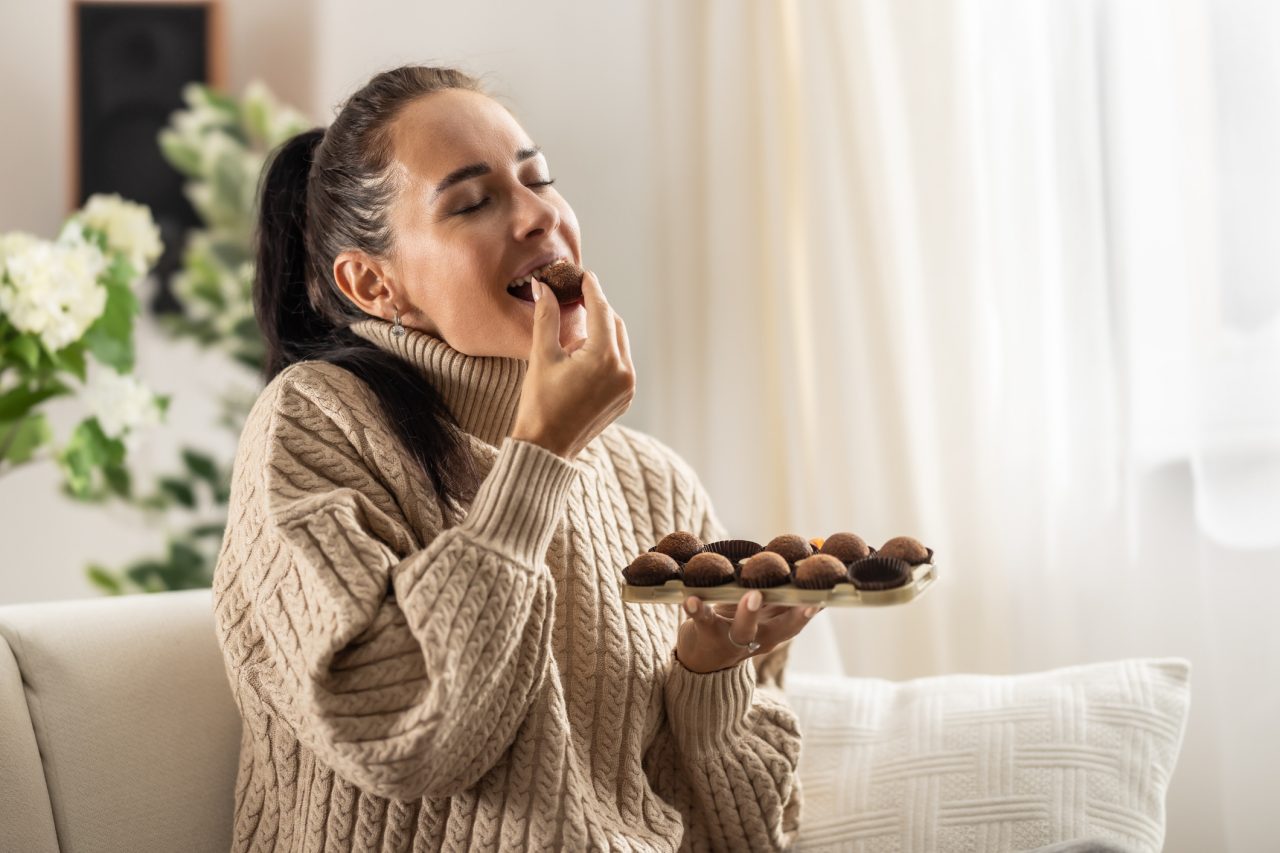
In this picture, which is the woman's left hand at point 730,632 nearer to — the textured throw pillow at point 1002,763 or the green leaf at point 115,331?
the textured throw pillow at point 1002,763

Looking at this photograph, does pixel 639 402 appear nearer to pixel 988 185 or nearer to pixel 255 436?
pixel 988 185

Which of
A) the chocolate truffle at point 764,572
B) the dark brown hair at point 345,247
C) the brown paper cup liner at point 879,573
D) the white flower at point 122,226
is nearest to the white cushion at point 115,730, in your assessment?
the dark brown hair at point 345,247

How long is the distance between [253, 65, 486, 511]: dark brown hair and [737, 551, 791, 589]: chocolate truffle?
35cm

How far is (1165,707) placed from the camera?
4.61ft

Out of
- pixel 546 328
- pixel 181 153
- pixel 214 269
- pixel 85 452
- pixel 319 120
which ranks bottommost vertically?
pixel 85 452

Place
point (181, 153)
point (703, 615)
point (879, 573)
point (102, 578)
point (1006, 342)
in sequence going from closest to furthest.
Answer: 1. point (879, 573)
2. point (703, 615)
3. point (1006, 342)
4. point (102, 578)
5. point (181, 153)

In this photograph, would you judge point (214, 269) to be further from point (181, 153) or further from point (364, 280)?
point (364, 280)

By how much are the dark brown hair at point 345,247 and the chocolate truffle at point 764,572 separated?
35 cm

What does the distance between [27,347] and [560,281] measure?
796 mm

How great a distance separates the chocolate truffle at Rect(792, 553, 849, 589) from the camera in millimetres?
1061

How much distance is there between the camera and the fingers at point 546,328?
1.18 metres

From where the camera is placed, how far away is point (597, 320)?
46.5 inches

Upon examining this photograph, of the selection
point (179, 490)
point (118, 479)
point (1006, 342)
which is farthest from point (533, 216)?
point (179, 490)

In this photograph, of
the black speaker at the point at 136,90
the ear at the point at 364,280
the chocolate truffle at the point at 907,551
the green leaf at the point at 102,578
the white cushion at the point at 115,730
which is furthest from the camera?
the black speaker at the point at 136,90
